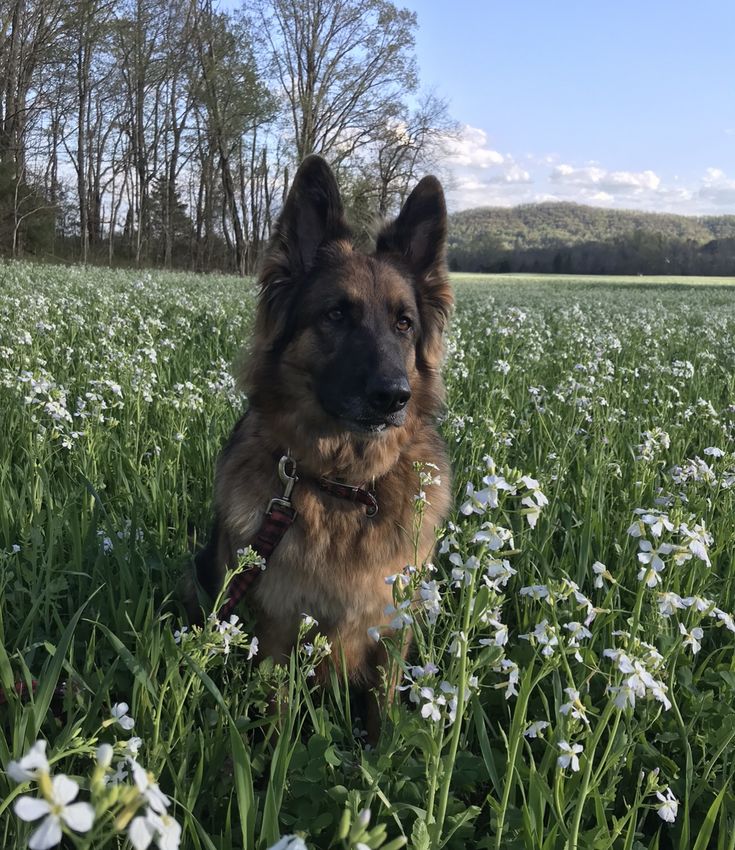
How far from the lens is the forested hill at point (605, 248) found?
231ft

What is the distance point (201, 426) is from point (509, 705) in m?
2.86

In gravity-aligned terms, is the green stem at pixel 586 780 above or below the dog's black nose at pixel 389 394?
below

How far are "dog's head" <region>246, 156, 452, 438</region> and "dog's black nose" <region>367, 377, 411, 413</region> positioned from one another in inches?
0.5

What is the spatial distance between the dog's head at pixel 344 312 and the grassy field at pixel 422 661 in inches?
27.5

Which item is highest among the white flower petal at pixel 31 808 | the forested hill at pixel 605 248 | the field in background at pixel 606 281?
the forested hill at pixel 605 248

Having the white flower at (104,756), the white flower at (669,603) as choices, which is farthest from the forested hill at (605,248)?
the white flower at (104,756)

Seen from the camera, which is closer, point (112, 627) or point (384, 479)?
point (112, 627)

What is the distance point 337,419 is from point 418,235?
127cm

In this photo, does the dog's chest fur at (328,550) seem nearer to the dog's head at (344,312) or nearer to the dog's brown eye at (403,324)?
the dog's head at (344,312)

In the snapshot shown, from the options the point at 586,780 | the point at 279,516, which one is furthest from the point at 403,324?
the point at 586,780

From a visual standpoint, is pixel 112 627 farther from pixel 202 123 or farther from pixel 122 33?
pixel 202 123

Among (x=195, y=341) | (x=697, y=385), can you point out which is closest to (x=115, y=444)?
(x=195, y=341)

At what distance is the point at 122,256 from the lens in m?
41.7

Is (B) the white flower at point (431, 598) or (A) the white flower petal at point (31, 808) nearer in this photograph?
(A) the white flower petal at point (31, 808)
